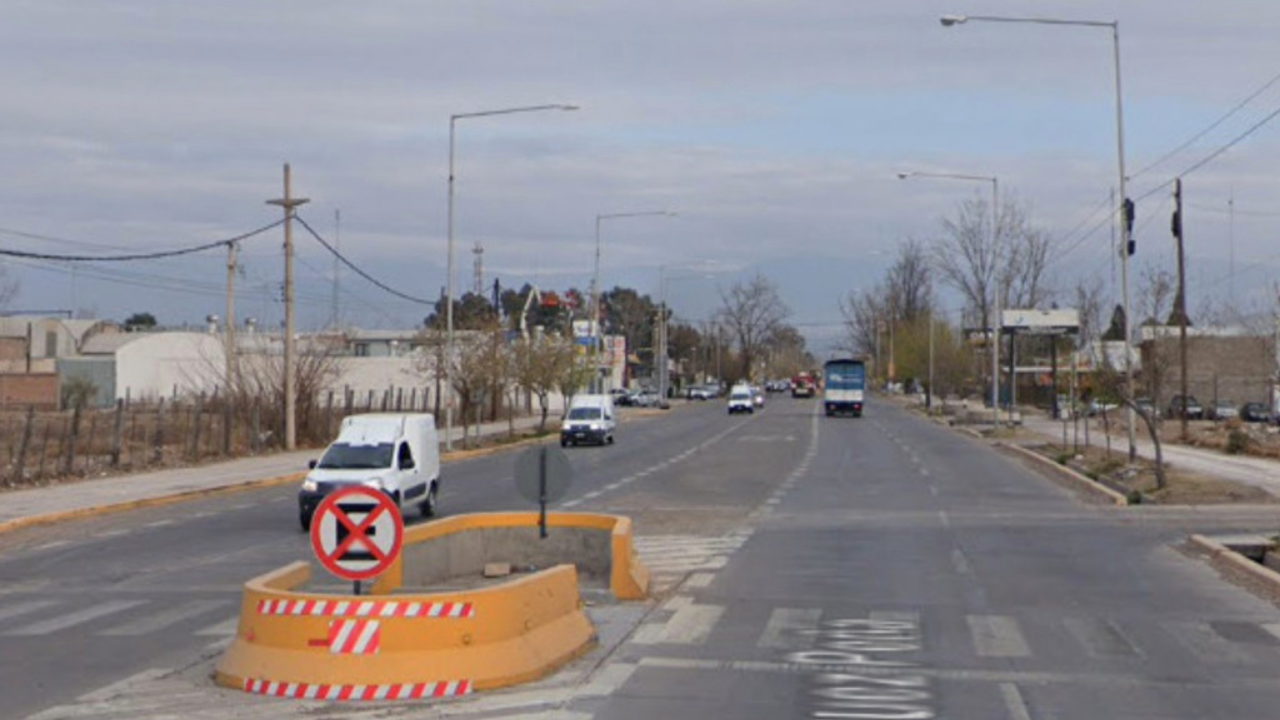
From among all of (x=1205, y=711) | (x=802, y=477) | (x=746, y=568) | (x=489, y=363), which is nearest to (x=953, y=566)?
(x=746, y=568)

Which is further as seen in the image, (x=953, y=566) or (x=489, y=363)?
(x=489, y=363)

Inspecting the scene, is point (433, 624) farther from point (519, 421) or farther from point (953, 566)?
point (519, 421)

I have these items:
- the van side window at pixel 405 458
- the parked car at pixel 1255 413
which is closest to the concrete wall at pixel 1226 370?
the parked car at pixel 1255 413

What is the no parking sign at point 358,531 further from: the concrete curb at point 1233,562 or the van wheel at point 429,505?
the van wheel at point 429,505

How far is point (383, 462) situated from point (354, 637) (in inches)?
756

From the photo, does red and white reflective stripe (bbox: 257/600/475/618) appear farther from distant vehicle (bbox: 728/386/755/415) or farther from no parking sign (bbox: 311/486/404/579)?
distant vehicle (bbox: 728/386/755/415)

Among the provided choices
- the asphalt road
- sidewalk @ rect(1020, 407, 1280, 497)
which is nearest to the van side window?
the asphalt road

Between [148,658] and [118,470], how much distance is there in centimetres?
3310

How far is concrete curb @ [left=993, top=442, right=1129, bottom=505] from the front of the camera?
1486 inches

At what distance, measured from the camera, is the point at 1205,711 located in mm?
12562

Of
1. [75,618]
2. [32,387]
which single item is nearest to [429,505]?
[75,618]

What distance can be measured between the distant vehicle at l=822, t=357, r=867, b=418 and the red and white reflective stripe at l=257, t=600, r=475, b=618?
284 feet

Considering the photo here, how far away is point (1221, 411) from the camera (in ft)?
295

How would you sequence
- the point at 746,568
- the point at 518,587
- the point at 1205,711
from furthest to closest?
the point at 746,568 < the point at 518,587 < the point at 1205,711
